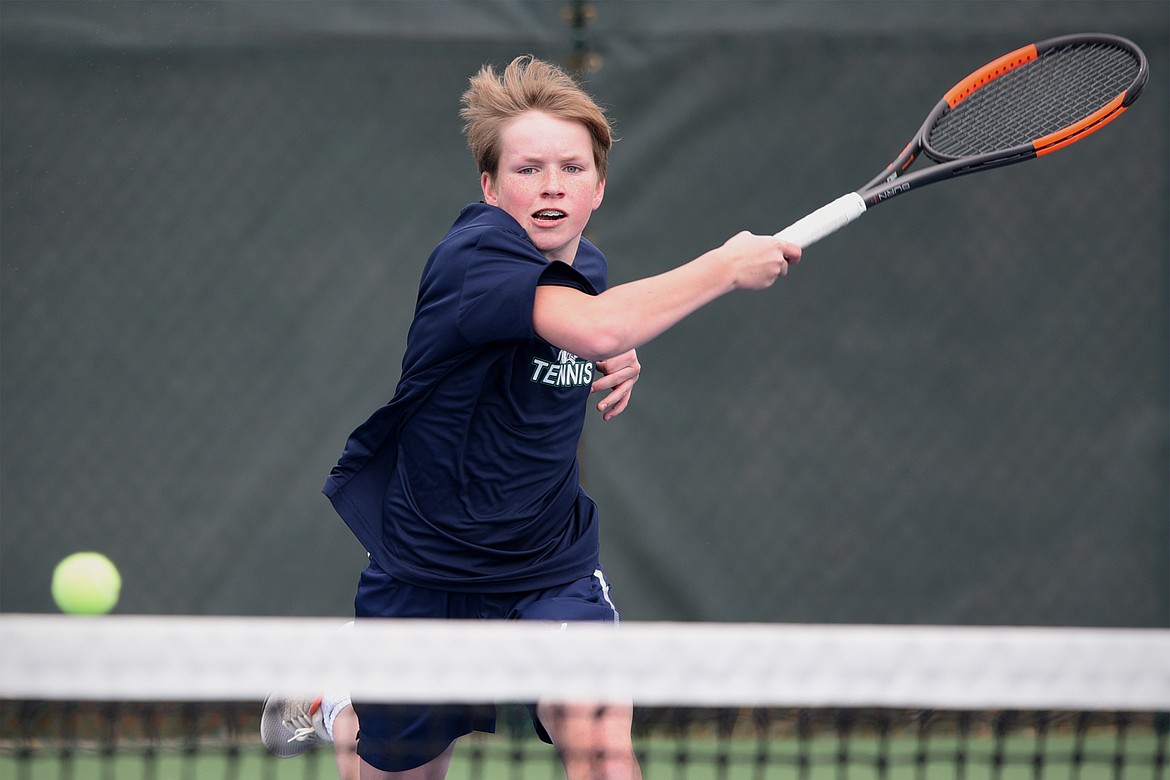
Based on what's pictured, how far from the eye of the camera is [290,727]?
2.68 m

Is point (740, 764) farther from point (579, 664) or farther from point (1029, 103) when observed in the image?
point (579, 664)

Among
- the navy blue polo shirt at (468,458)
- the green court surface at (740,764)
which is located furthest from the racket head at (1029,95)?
the green court surface at (740,764)

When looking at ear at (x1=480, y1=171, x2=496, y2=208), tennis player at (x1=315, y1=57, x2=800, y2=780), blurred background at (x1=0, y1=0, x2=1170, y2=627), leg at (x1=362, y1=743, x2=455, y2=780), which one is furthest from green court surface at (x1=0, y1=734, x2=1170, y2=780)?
ear at (x1=480, y1=171, x2=496, y2=208)

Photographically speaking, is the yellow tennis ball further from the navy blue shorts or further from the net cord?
the net cord

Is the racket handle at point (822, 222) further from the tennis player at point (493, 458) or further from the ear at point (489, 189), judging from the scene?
the ear at point (489, 189)

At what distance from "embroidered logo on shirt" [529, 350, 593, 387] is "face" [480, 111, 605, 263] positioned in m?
0.19

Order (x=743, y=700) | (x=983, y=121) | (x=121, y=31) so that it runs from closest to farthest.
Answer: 1. (x=743, y=700)
2. (x=983, y=121)
3. (x=121, y=31)

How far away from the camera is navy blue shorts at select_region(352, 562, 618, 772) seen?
2148mm

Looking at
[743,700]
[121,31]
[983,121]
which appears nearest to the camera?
[743,700]

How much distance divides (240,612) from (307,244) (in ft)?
3.28

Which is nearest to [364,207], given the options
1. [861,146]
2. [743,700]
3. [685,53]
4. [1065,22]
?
[685,53]

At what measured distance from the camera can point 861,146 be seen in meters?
3.61

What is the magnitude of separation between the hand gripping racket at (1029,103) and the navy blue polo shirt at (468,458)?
0.79 metres

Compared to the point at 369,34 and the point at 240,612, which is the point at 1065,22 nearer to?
the point at 369,34
